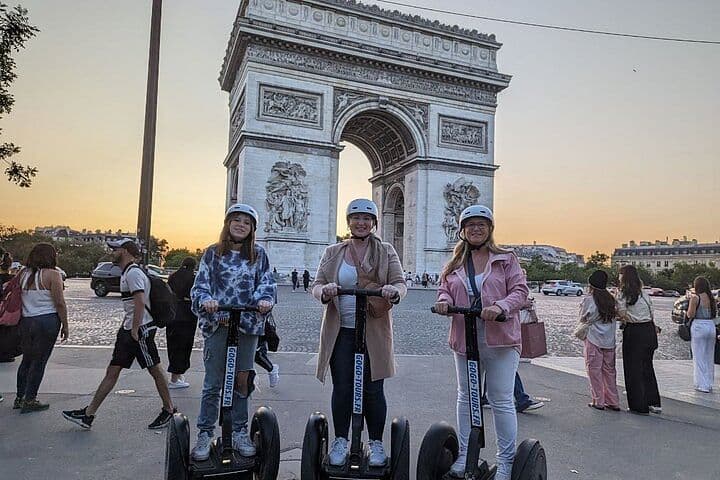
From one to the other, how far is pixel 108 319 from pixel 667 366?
11626 millimetres

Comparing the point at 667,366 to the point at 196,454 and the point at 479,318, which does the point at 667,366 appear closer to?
the point at 479,318

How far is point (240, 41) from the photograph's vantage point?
90.5 feet

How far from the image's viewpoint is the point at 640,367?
5570 millimetres

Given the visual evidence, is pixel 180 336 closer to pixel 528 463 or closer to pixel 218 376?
pixel 218 376

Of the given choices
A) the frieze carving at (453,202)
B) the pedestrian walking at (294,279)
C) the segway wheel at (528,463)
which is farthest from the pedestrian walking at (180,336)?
the frieze carving at (453,202)

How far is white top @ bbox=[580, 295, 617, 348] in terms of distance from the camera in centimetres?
573

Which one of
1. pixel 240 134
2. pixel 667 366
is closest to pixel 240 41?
pixel 240 134

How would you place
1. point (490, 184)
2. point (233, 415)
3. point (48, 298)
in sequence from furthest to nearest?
1. point (490, 184)
2. point (48, 298)
3. point (233, 415)

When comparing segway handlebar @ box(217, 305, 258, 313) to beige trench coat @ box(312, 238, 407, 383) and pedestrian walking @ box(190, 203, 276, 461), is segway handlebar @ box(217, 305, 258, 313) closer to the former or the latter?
pedestrian walking @ box(190, 203, 276, 461)

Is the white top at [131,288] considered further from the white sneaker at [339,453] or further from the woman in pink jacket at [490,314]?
the woman in pink jacket at [490,314]

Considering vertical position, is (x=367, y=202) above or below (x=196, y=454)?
above

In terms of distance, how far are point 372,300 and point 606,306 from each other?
359 cm

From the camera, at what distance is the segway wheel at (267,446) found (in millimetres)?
3020

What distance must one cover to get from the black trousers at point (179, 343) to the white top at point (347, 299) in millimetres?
3116
